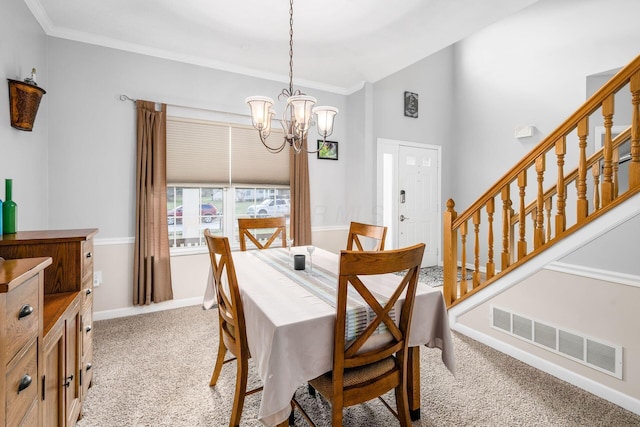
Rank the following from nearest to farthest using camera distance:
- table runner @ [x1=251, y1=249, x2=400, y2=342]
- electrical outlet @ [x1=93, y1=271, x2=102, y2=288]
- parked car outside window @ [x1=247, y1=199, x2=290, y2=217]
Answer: table runner @ [x1=251, y1=249, x2=400, y2=342]
electrical outlet @ [x1=93, y1=271, x2=102, y2=288]
parked car outside window @ [x1=247, y1=199, x2=290, y2=217]

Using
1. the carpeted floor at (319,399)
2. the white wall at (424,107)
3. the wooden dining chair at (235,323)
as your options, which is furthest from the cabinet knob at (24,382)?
the white wall at (424,107)

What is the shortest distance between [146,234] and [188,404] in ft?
6.08

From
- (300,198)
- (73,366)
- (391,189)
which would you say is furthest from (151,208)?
(391,189)

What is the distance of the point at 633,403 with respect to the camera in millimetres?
1887

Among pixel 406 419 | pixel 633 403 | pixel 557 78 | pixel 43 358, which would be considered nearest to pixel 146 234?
pixel 43 358

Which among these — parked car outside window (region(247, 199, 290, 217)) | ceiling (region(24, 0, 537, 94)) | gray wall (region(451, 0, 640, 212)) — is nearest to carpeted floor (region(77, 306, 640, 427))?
parked car outside window (region(247, 199, 290, 217))

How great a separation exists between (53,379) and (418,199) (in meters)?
4.67

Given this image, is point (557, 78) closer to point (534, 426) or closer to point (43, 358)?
point (534, 426)

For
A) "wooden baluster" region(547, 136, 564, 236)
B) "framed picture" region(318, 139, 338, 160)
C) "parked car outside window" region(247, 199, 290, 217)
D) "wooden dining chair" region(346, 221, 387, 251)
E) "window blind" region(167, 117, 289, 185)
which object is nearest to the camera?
"wooden baluster" region(547, 136, 564, 236)

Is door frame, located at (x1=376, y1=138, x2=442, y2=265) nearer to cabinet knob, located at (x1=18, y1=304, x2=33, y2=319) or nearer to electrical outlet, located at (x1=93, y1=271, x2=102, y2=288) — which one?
electrical outlet, located at (x1=93, y1=271, x2=102, y2=288)

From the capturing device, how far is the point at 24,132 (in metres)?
2.41

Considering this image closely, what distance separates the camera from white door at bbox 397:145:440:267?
4.84 metres

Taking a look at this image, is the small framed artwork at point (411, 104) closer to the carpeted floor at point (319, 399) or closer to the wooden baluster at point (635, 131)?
the wooden baluster at point (635, 131)

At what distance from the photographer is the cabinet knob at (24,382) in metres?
0.99
